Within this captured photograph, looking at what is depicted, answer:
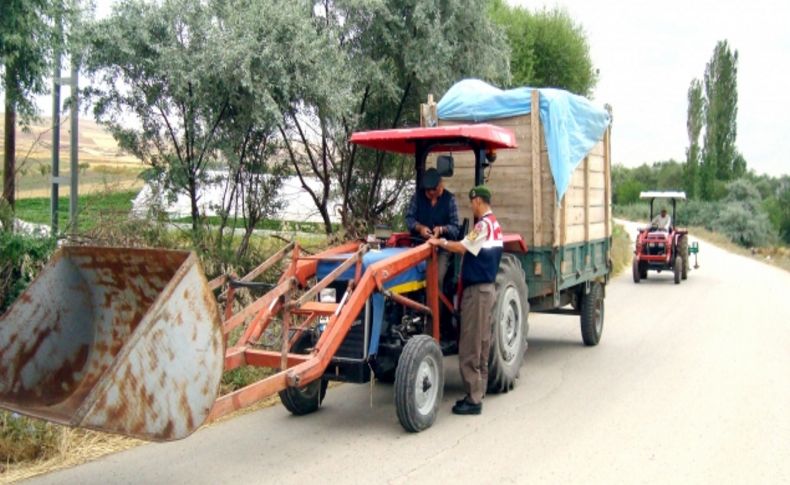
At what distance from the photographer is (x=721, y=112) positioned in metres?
59.2

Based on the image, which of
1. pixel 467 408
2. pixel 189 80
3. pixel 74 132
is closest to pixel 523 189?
pixel 467 408

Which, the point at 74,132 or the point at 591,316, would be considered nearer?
the point at 74,132

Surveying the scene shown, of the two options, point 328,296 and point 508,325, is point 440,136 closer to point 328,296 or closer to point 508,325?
point 328,296

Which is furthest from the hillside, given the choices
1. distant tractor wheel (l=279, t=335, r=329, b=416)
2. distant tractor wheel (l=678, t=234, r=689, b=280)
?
distant tractor wheel (l=678, t=234, r=689, b=280)

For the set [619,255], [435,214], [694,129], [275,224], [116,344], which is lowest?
[619,255]

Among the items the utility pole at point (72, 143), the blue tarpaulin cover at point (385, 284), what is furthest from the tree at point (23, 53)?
the blue tarpaulin cover at point (385, 284)

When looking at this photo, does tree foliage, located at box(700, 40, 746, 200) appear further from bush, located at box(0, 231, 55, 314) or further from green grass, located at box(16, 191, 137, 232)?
bush, located at box(0, 231, 55, 314)

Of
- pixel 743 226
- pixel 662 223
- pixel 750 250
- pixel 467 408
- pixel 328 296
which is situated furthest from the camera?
pixel 743 226

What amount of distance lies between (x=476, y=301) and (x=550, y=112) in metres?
2.93

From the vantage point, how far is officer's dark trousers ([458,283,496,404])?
25.3ft

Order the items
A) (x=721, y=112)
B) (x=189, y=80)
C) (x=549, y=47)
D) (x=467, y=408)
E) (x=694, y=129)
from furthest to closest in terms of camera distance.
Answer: (x=694, y=129)
(x=721, y=112)
(x=549, y=47)
(x=189, y=80)
(x=467, y=408)

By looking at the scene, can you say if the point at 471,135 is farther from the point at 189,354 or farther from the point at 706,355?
the point at 706,355

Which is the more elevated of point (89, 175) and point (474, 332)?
point (89, 175)

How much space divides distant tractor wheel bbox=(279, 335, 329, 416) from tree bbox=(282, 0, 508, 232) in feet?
17.8
